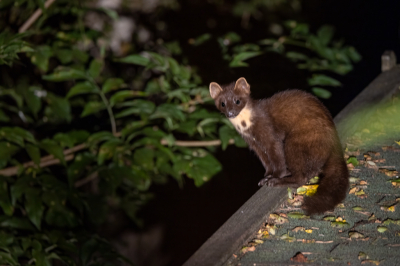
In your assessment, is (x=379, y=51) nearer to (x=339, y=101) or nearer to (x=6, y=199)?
(x=339, y=101)

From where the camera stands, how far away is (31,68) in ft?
19.6

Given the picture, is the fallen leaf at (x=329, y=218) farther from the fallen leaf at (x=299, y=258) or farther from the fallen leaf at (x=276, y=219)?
the fallen leaf at (x=299, y=258)

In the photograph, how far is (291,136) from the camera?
3932 mm

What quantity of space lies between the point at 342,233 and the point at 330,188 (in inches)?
18.4

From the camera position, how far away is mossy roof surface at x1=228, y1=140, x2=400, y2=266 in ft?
9.32

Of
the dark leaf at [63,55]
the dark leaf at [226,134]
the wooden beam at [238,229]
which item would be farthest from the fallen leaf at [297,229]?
the dark leaf at [63,55]

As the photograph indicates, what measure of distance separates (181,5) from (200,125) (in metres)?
3.94

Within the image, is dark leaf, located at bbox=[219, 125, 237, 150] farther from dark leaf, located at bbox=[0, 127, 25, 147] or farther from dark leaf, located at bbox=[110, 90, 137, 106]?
dark leaf, located at bbox=[0, 127, 25, 147]

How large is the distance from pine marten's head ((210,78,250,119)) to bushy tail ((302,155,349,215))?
2.66 feet

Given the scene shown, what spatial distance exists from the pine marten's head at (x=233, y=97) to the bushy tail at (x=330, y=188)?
81 centimetres

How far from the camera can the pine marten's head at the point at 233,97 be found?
4105 millimetres

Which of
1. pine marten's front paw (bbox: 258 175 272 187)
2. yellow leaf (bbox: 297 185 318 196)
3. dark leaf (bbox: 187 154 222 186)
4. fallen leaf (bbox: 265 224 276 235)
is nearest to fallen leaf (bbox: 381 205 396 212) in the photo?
yellow leaf (bbox: 297 185 318 196)

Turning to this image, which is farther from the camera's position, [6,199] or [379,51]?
[379,51]

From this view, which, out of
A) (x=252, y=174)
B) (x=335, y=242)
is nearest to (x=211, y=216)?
(x=252, y=174)
